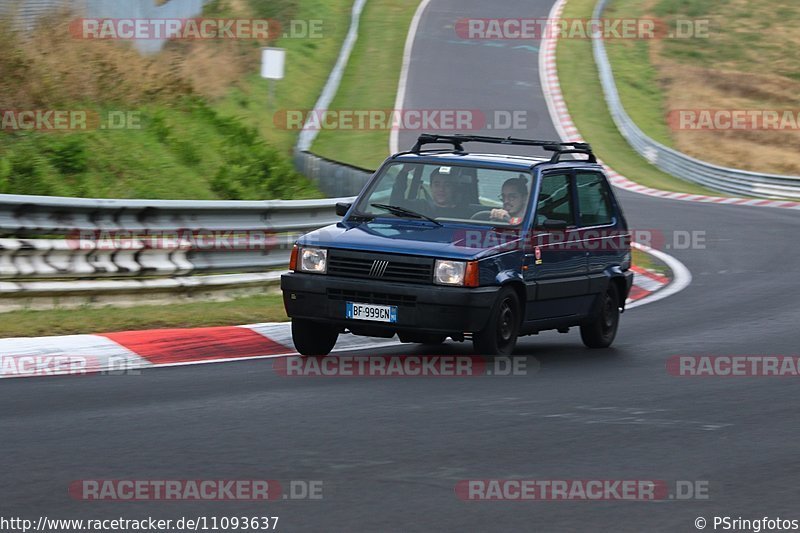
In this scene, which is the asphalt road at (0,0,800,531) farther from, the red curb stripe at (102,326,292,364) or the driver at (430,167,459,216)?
the driver at (430,167,459,216)

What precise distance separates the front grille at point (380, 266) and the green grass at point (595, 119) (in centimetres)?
2344

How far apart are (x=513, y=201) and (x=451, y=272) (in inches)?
53.8

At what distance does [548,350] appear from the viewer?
12195 millimetres

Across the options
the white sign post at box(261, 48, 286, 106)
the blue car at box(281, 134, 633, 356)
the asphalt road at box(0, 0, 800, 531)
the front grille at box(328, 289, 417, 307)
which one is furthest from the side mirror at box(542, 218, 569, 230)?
the white sign post at box(261, 48, 286, 106)

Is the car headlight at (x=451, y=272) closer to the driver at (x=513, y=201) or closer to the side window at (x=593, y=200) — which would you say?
the driver at (x=513, y=201)

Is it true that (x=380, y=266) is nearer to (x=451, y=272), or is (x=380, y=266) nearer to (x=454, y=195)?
(x=451, y=272)

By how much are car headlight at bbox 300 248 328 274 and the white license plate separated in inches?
16.5

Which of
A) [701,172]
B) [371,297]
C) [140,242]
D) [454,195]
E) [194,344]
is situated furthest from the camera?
[701,172]

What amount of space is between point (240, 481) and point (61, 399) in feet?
8.41

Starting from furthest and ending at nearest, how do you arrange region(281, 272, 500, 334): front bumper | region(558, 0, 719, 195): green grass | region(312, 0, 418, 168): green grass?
region(558, 0, 719, 195): green grass < region(312, 0, 418, 168): green grass < region(281, 272, 500, 334): front bumper

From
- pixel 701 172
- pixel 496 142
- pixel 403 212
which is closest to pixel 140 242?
pixel 403 212

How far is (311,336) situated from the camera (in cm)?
1074

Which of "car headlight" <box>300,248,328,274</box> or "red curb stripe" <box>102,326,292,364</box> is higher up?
"car headlight" <box>300,248,328,274</box>

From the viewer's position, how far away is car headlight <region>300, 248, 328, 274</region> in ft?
34.3
